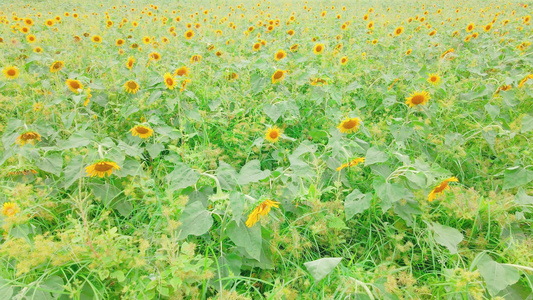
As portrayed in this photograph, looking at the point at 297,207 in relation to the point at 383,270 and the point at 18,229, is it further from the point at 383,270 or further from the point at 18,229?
the point at 18,229

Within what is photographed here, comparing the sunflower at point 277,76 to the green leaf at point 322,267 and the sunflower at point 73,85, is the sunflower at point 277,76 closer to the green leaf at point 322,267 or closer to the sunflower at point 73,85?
the sunflower at point 73,85

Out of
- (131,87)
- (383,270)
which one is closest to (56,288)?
(383,270)

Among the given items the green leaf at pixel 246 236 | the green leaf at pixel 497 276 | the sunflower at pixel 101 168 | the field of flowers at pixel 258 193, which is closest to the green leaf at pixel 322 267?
the field of flowers at pixel 258 193

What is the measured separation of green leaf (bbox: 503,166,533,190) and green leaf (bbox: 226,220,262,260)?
5.58 ft

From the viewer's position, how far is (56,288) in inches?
46.5

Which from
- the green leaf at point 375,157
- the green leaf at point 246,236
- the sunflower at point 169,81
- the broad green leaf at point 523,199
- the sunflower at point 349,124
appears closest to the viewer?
the green leaf at point 246,236

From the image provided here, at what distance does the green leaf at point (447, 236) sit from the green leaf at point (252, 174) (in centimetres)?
99

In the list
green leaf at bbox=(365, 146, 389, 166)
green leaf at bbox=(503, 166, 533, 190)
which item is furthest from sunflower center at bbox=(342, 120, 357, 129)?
green leaf at bbox=(503, 166, 533, 190)

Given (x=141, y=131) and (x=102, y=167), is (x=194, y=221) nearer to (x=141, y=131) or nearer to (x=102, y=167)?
(x=102, y=167)

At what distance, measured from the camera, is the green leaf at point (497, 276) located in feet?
3.89

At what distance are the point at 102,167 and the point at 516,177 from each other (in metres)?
2.58

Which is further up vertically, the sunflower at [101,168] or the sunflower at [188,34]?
the sunflower at [188,34]

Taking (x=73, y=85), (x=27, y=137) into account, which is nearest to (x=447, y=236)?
(x=27, y=137)

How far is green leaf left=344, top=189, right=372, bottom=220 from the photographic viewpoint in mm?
1509
